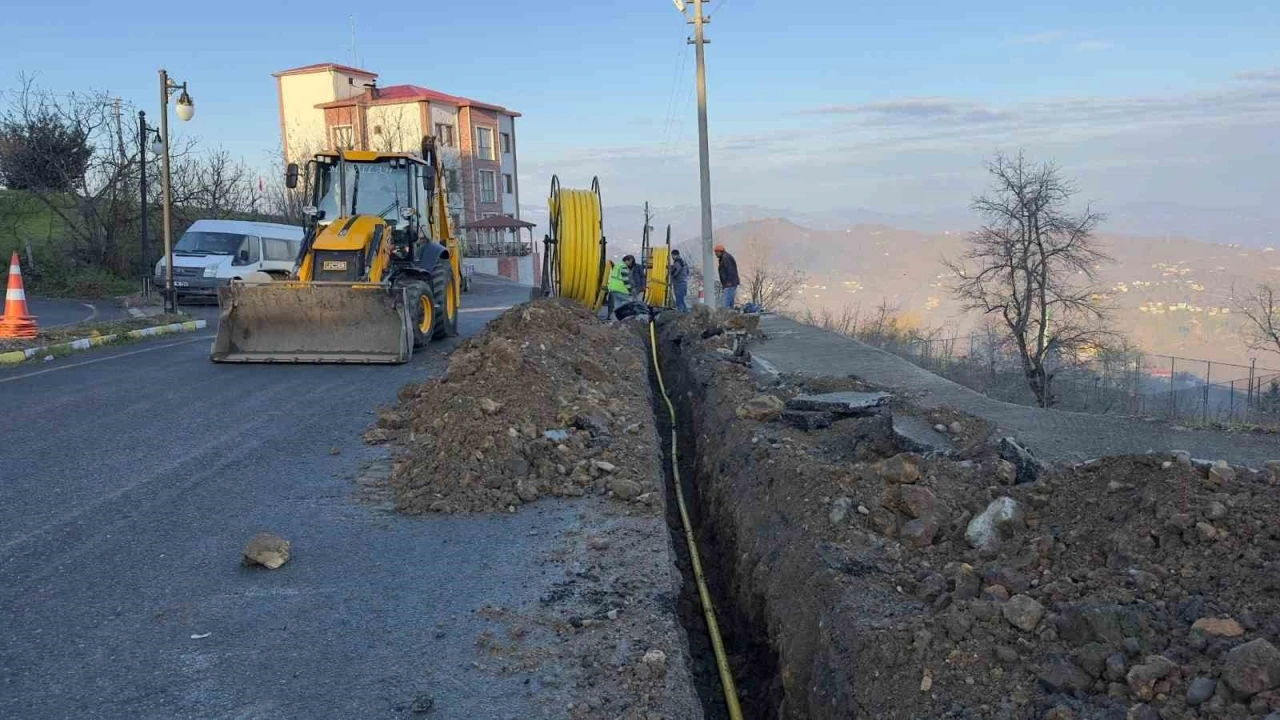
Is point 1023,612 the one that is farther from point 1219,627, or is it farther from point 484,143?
point 484,143

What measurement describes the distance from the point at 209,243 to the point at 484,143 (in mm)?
38672

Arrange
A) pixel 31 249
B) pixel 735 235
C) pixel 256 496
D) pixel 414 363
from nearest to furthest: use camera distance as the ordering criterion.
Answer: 1. pixel 256 496
2. pixel 414 363
3. pixel 31 249
4. pixel 735 235

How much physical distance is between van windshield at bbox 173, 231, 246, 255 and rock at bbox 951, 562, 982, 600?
22100mm

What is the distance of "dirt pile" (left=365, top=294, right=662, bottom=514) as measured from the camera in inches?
265

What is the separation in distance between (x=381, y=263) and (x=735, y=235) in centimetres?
6546

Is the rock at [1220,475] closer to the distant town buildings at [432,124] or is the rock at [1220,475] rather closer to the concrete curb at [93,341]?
the concrete curb at [93,341]

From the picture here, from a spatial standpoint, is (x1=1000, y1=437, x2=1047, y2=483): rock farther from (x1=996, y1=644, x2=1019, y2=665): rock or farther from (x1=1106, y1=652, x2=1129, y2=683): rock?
(x1=1106, y1=652, x2=1129, y2=683): rock

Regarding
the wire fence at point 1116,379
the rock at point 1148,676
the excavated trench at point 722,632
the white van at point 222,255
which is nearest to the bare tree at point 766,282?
the wire fence at point 1116,379

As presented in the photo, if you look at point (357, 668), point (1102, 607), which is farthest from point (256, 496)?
point (1102, 607)

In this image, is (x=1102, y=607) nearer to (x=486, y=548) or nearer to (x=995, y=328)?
(x=486, y=548)

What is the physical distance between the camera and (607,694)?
4.08 meters

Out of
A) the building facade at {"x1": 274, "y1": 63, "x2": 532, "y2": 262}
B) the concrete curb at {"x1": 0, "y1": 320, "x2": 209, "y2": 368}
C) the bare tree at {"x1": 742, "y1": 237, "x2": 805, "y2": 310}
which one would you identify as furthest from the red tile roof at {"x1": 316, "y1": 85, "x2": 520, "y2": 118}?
the concrete curb at {"x1": 0, "y1": 320, "x2": 209, "y2": 368}

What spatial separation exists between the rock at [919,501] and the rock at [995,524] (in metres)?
0.30

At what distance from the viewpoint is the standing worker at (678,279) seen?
22969mm
